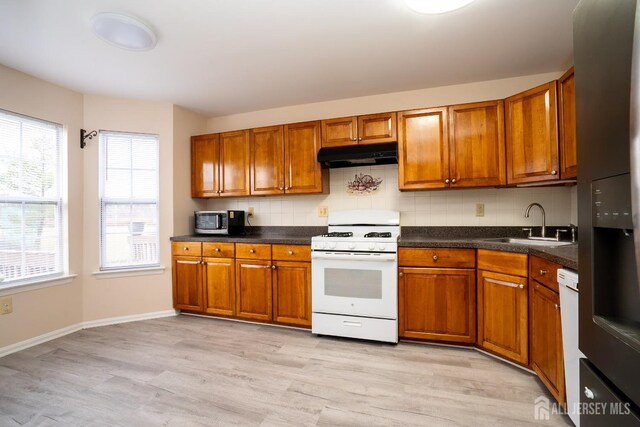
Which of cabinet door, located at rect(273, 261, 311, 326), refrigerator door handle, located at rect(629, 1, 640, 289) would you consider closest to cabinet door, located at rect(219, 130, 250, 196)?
cabinet door, located at rect(273, 261, 311, 326)

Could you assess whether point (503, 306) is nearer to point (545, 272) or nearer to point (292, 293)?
point (545, 272)

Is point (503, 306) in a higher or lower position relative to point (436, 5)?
lower

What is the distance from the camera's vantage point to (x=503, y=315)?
2223 millimetres

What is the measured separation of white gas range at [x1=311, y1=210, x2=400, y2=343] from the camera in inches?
101

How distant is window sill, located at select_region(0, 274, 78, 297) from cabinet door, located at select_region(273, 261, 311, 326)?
80.8 inches

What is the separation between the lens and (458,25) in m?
2.06

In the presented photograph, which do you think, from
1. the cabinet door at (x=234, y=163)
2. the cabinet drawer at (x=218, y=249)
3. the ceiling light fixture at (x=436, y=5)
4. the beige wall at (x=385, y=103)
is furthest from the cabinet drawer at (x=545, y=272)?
the cabinet door at (x=234, y=163)

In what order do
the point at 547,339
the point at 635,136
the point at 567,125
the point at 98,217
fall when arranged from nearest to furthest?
the point at 635,136 → the point at 547,339 → the point at 567,125 → the point at 98,217

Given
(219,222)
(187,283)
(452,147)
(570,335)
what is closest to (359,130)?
(452,147)

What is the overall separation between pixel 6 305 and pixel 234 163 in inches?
91.9

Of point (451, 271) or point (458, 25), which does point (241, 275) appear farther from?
point (458, 25)

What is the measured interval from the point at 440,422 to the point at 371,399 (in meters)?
0.39

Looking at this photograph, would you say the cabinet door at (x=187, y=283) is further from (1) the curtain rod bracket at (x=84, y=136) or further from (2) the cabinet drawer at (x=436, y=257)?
(2) the cabinet drawer at (x=436, y=257)

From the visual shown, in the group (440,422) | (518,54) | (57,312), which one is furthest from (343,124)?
(57,312)
